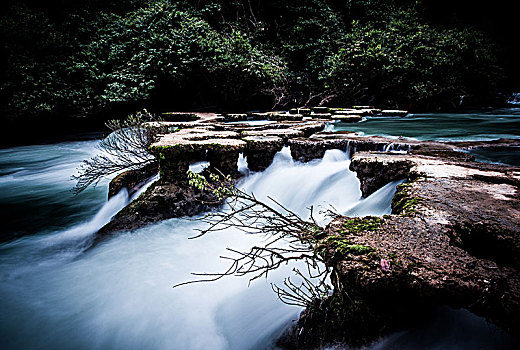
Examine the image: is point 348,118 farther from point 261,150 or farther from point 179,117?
point 179,117

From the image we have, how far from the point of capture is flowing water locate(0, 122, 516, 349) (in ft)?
7.09

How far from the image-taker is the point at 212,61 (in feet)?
30.6

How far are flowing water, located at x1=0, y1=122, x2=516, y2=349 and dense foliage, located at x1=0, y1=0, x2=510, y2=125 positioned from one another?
596 centimetres

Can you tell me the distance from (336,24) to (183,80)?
8.15 meters

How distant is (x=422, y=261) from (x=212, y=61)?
9.76 metres

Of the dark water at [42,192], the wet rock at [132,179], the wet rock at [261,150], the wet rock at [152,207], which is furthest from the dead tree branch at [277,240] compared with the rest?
the dark water at [42,192]

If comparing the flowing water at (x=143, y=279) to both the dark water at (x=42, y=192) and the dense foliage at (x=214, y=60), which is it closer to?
the dark water at (x=42, y=192)

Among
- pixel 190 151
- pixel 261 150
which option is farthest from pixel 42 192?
pixel 261 150

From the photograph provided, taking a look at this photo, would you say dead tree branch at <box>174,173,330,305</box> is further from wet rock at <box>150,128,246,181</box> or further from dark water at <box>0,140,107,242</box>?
dark water at <box>0,140,107,242</box>

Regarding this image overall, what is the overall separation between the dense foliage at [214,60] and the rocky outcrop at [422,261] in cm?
892

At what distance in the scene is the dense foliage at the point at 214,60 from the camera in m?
9.02

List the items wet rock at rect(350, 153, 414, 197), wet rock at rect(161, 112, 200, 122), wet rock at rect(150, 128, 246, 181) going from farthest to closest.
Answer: wet rock at rect(161, 112, 200, 122) → wet rock at rect(150, 128, 246, 181) → wet rock at rect(350, 153, 414, 197)

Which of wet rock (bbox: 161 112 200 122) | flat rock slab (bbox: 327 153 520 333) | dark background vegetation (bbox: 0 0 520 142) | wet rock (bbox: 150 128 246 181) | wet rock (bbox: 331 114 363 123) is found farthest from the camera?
dark background vegetation (bbox: 0 0 520 142)

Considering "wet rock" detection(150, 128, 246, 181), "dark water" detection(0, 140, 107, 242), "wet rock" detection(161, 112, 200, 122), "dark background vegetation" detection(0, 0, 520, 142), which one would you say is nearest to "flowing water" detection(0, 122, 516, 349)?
Result: "dark water" detection(0, 140, 107, 242)
